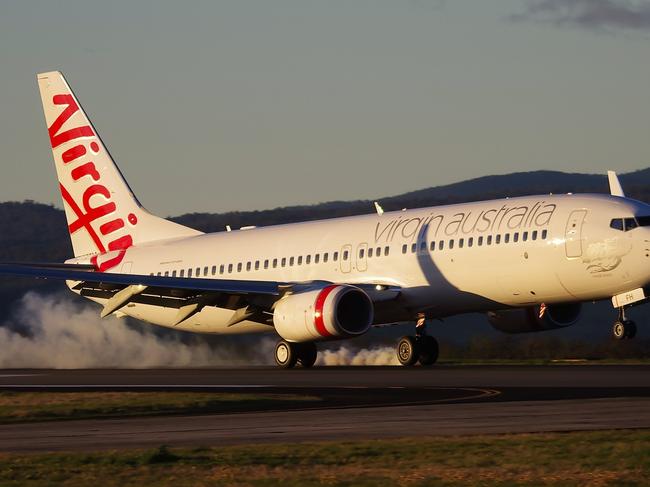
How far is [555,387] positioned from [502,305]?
12.3 meters

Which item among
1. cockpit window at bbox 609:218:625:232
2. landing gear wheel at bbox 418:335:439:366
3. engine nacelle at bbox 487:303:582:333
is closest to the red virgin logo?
landing gear wheel at bbox 418:335:439:366

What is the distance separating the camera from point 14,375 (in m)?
43.1

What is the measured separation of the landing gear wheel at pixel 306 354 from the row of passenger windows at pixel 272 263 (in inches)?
114

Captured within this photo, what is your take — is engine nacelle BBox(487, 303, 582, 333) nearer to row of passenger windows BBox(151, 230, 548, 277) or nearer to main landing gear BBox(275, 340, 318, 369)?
row of passenger windows BBox(151, 230, 548, 277)

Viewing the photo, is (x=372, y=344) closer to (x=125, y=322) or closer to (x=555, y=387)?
(x=125, y=322)

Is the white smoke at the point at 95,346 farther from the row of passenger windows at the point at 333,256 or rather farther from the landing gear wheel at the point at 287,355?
the landing gear wheel at the point at 287,355

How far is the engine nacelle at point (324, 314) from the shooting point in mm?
39812

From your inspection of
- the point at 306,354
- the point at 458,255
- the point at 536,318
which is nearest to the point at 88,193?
the point at 306,354

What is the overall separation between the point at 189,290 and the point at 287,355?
11.6 feet

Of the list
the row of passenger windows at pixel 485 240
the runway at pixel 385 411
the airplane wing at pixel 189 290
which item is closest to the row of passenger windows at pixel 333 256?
the row of passenger windows at pixel 485 240

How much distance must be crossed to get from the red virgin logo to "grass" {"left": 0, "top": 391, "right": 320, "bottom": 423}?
22353 mm

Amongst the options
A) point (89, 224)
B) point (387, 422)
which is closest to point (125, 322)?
point (89, 224)

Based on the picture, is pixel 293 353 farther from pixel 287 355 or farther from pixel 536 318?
pixel 536 318

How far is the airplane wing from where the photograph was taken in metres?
42.2
